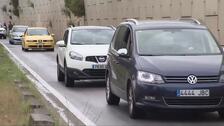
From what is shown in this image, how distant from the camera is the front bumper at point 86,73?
56.4ft

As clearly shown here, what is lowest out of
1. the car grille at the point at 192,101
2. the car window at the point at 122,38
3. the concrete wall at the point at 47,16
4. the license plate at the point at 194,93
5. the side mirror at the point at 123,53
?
the concrete wall at the point at 47,16

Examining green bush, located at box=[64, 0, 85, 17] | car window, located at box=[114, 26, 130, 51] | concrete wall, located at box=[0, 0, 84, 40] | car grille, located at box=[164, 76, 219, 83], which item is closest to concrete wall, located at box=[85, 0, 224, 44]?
green bush, located at box=[64, 0, 85, 17]

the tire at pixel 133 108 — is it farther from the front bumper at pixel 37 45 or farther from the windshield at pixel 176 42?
the front bumper at pixel 37 45

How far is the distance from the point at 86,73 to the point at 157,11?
19495 millimetres

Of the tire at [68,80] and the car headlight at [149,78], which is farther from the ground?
the car headlight at [149,78]

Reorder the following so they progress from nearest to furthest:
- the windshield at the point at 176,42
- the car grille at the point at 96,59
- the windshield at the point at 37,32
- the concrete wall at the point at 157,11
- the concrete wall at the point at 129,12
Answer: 1. the windshield at the point at 176,42
2. the car grille at the point at 96,59
3. the concrete wall at the point at 157,11
4. the concrete wall at the point at 129,12
5. the windshield at the point at 37,32

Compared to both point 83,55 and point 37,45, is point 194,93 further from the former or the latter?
point 37,45

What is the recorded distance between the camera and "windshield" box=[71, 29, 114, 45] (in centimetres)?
1858

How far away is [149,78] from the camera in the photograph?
1053 cm

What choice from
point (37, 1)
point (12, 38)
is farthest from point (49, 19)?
point (12, 38)

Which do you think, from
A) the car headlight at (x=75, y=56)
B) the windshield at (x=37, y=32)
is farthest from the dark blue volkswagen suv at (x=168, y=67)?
the windshield at (x=37, y=32)

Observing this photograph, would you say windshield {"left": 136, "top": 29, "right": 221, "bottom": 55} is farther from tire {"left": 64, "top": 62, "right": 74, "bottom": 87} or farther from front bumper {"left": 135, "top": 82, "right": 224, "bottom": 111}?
tire {"left": 64, "top": 62, "right": 74, "bottom": 87}

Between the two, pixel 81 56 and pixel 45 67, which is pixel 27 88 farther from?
pixel 45 67

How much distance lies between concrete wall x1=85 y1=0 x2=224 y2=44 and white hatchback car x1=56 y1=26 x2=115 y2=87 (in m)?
8.42
